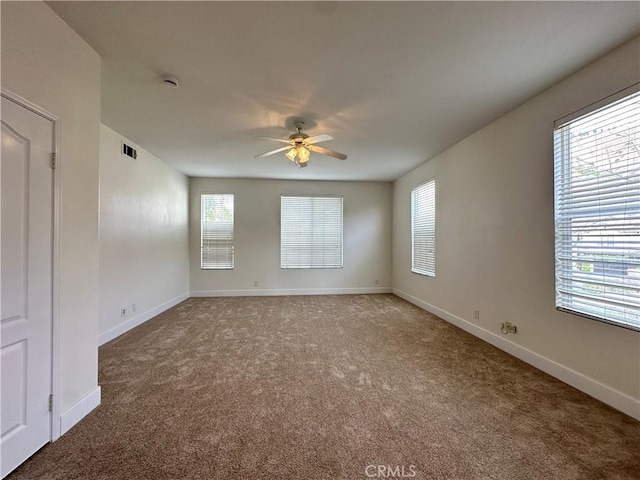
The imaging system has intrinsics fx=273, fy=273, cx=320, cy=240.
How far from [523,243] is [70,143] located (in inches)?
160

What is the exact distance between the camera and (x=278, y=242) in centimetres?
632

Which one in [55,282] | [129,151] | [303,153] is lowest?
[55,282]

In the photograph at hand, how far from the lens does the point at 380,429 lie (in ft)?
6.02

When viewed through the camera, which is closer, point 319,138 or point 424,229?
point 319,138

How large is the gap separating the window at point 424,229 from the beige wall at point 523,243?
8.9 inches

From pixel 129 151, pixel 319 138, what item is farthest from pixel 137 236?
pixel 319 138

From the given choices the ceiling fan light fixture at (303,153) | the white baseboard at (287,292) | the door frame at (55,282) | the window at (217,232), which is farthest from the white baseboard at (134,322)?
the ceiling fan light fixture at (303,153)

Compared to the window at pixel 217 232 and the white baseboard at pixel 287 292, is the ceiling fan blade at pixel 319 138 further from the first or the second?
the white baseboard at pixel 287 292

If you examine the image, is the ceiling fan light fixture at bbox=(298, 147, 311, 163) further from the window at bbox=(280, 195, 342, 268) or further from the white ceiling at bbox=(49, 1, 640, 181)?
the window at bbox=(280, 195, 342, 268)

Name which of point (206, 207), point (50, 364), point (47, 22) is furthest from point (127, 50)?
point (206, 207)

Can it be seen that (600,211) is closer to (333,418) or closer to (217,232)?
(333,418)

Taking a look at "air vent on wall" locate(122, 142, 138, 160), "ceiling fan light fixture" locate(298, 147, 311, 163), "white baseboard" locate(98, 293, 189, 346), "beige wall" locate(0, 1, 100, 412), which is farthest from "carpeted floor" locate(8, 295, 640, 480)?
"air vent on wall" locate(122, 142, 138, 160)

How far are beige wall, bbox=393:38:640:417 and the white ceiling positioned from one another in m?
0.22

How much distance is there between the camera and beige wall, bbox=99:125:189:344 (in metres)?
3.42
